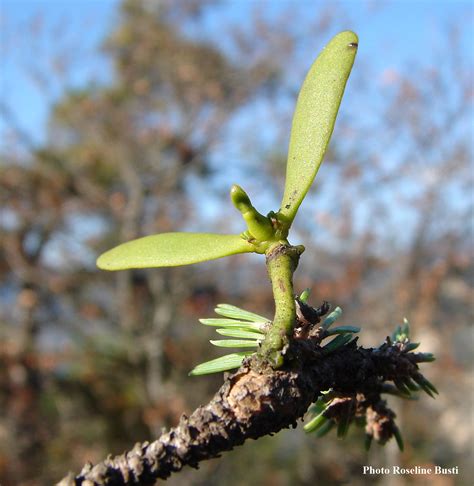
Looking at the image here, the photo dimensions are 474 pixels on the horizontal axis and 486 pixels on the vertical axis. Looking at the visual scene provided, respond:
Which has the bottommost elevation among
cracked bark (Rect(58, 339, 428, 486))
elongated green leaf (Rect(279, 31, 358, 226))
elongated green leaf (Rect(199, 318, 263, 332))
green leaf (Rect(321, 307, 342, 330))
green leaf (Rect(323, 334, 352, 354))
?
cracked bark (Rect(58, 339, 428, 486))

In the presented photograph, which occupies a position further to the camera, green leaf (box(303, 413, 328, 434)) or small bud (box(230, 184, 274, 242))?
green leaf (box(303, 413, 328, 434))

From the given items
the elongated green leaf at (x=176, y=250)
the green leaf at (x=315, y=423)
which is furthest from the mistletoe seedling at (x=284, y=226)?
the green leaf at (x=315, y=423)

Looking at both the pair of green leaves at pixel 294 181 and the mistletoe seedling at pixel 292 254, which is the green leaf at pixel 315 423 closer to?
the mistletoe seedling at pixel 292 254

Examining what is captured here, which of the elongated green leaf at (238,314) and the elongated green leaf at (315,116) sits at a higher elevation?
the elongated green leaf at (315,116)

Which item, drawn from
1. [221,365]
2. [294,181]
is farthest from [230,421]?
[294,181]

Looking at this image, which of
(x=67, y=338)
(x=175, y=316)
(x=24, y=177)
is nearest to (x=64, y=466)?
(x=67, y=338)

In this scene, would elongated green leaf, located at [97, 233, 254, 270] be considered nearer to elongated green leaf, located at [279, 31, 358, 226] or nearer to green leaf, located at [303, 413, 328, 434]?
elongated green leaf, located at [279, 31, 358, 226]

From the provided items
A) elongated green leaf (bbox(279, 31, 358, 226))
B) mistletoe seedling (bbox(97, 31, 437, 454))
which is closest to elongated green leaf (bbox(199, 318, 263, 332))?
mistletoe seedling (bbox(97, 31, 437, 454))

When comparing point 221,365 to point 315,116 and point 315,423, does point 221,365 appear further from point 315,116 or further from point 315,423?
point 315,116
